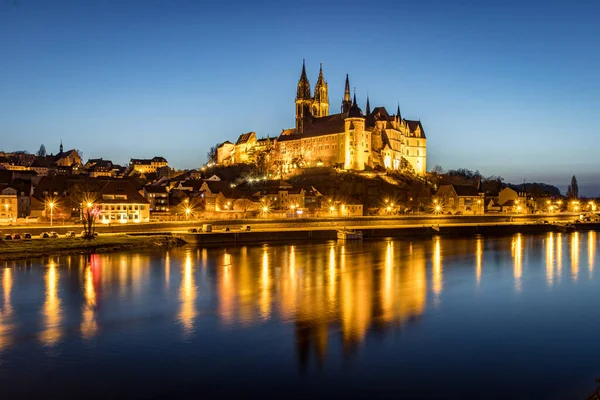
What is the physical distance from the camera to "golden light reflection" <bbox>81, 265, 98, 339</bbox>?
17.2 metres

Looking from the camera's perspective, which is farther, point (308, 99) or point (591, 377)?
point (308, 99)

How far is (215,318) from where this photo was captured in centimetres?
1920

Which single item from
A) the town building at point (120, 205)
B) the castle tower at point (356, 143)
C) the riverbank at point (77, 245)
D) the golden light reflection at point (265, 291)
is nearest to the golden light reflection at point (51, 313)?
the golden light reflection at point (265, 291)

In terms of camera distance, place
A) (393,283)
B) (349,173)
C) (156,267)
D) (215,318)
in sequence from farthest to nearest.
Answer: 1. (349,173)
2. (156,267)
3. (393,283)
4. (215,318)

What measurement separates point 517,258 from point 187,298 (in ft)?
84.9

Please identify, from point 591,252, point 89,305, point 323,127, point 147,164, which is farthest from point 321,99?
point 89,305

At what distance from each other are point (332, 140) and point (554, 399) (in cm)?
9610

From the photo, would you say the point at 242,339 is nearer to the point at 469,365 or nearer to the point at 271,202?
the point at 469,365

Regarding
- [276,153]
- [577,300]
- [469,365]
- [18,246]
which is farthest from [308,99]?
[469,365]

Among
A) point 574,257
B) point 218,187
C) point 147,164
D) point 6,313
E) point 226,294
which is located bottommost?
point 574,257

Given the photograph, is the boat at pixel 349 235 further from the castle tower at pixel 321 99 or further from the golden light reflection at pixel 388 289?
the castle tower at pixel 321 99

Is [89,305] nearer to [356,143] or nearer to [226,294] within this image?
[226,294]

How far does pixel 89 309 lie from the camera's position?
2050 cm

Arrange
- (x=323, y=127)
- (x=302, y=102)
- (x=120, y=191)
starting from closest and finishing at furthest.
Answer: (x=120, y=191)
(x=323, y=127)
(x=302, y=102)
